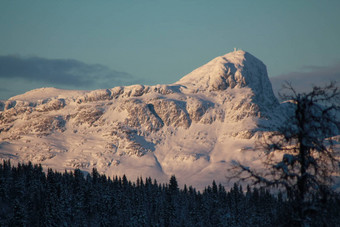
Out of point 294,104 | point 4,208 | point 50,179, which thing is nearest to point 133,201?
point 50,179

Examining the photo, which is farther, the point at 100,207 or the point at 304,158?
the point at 100,207

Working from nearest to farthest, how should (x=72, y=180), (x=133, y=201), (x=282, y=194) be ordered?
(x=282, y=194) → (x=133, y=201) → (x=72, y=180)

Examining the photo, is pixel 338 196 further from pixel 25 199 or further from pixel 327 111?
pixel 25 199

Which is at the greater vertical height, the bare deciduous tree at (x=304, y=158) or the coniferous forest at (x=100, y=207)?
the bare deciduous tree at (x=304, y=158)

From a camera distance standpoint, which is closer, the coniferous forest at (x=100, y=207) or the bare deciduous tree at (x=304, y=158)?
the bare deciduous tree at (x=304, y=158)

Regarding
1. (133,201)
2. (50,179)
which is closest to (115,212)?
(133,201)

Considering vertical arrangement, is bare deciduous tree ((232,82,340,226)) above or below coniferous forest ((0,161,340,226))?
above

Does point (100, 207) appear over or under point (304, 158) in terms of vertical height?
under

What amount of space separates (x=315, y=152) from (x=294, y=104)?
186 centimetres

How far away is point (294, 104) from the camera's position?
725 inches

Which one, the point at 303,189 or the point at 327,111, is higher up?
the point at 327,111

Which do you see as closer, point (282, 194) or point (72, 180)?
point (282, 194)

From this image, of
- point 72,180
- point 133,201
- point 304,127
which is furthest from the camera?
point 72,180

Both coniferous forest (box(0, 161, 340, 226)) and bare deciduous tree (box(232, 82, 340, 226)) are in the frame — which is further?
coniferous forest (box(0, 161, 340, 226))
